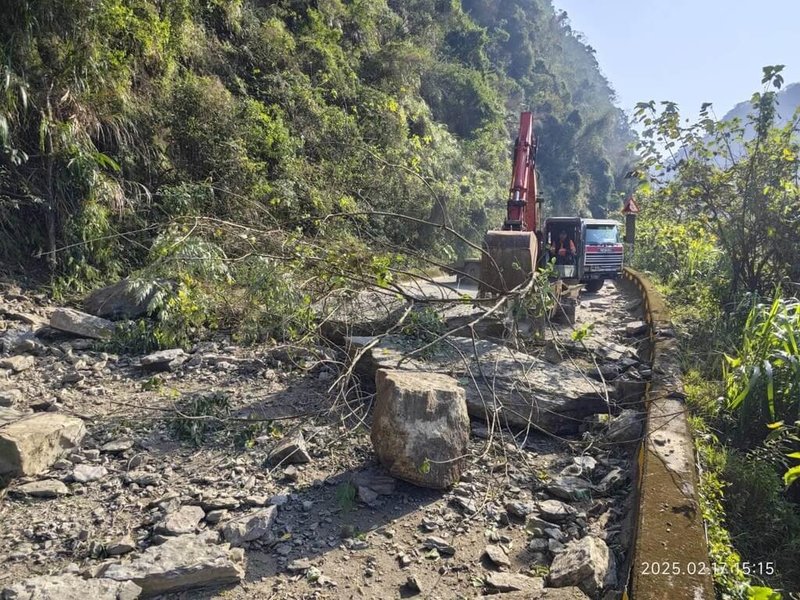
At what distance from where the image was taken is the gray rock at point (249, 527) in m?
2.57

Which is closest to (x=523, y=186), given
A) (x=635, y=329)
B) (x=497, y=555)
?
(x=635, y=329)

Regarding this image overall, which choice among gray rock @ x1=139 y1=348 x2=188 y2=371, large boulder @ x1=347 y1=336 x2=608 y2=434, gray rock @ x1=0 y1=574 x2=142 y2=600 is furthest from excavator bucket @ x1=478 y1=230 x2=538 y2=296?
gray rock @ x1=0 y1=574 x2=142 y2=600

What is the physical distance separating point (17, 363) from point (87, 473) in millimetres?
2026

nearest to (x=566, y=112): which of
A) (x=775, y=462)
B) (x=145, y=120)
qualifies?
(x=145, y=120)

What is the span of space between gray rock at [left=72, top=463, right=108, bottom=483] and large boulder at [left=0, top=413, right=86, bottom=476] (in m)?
0.18

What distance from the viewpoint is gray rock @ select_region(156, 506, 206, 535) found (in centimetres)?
257

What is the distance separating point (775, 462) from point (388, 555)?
8.54 feet

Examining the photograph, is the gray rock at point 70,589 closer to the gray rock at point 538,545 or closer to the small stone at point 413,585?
the small stone at point 413,585

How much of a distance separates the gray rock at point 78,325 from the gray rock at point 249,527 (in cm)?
337

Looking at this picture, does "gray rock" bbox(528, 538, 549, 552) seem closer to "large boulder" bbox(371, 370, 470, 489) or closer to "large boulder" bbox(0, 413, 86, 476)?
"large boulder" bbox(371, 370, 470, 489)

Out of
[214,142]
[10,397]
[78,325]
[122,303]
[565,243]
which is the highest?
[214,142]

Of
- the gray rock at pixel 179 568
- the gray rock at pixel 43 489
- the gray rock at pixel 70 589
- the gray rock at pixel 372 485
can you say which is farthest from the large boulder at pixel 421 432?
the gray rock at pixel 43 489

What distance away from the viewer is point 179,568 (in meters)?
2.25

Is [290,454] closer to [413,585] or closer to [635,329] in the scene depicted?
[413,585]
